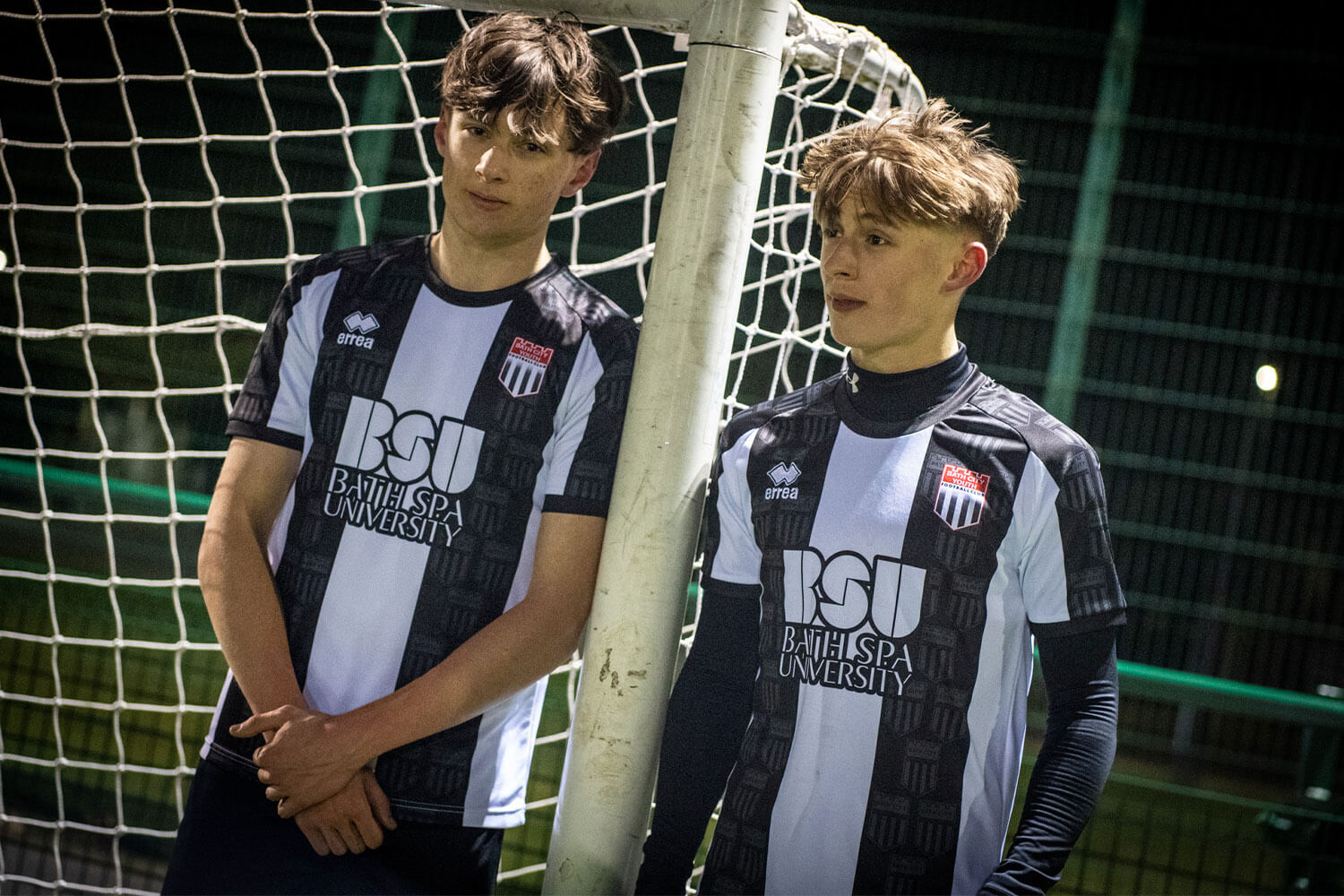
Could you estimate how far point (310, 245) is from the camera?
7484 mm

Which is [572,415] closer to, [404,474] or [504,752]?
[404,474]

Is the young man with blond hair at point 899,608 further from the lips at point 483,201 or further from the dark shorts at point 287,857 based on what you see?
the lips at point 483,201

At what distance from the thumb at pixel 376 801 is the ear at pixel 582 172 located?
68cm

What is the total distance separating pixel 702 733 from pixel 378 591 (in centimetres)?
39

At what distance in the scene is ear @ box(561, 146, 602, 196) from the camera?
4.18 ft

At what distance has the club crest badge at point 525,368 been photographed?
124 cm

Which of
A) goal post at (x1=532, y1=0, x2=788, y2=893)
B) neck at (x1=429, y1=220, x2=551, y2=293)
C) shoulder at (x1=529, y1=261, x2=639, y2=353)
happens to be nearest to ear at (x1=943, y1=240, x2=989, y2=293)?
goal post at (x1=532, y1=0, x2=788, y2=893)

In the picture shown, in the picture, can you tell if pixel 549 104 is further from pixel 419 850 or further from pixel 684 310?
pixel 419 850

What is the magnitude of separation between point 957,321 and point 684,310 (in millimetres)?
6167

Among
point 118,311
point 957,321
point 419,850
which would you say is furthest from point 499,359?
point 118,311

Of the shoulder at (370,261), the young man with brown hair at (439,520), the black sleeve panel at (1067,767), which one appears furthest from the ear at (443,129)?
the black sleeve panel at (1067,767)

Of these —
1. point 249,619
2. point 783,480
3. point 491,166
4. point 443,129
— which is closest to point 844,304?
point 783,480

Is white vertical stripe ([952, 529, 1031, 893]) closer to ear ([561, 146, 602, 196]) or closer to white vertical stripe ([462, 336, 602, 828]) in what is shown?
white vertical stripe ([462, 336, 602, 828])

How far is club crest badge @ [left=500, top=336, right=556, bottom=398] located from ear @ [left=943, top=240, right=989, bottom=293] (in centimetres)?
45
